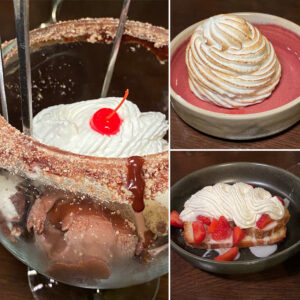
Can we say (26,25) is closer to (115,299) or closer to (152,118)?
(152,118)

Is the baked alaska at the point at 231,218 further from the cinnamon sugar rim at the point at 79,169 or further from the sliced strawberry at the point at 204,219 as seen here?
the cinnamon sugar rim at the point at 79,169

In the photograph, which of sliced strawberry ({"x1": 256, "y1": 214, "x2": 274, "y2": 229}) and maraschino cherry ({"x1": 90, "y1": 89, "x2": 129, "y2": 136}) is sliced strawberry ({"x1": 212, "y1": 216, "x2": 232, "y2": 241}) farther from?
maraschino cherry ({"x1": 90, "y1": 89, "x2": 129, "y2": 136})

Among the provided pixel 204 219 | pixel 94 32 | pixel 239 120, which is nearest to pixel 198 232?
pixel 204 219

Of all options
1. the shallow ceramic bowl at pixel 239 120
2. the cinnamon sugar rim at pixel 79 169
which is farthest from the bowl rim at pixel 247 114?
the cinnamon sugar rim at pixel 79 169

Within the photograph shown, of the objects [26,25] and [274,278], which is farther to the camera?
[274,278]

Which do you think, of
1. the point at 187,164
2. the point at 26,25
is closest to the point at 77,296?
the point at 187,164

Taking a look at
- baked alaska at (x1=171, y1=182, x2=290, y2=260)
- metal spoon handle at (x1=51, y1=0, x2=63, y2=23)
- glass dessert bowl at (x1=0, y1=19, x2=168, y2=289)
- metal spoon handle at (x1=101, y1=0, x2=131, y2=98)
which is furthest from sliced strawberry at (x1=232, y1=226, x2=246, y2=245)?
metal spoon handle at (x1=51, y1=0, x2=63, y2=23)
